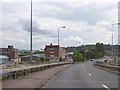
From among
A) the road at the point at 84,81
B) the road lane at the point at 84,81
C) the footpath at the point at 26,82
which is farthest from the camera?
the road lane at the point at 84,81

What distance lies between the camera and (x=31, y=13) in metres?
37.3

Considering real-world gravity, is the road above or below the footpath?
below

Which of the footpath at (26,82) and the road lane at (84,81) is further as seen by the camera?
the road lane at (84,81)

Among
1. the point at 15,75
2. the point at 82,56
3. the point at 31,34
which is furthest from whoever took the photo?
the point at 82,56

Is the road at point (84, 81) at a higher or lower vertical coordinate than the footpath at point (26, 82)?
lower

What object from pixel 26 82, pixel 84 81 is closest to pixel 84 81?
pixel 84 81

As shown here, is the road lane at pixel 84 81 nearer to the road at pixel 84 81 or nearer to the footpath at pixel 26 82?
the road at pixel 84 81

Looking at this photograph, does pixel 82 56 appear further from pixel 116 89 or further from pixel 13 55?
pixel 116 89

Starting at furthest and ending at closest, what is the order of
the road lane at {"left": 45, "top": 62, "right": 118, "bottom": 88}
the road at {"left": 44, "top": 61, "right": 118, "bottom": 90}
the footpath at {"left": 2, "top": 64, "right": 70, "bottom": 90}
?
the road lane at {"left": 45, "top": 62, "right": 118, "bottom": 88}, the road at {"left": 44, "top": 61, "right": 118, "bottom": 90}, the footpath at {"left": 2, "top": 64, "right": 70, "bottom": 90}

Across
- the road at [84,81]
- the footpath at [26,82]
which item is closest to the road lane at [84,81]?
the road at [84,81]

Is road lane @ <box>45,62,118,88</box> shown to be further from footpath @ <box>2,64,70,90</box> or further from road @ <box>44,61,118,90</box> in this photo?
footpath @ <box>2,64,70,90</box>

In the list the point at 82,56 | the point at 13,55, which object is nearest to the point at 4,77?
the point at 13,55

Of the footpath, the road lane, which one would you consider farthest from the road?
→ the footpath

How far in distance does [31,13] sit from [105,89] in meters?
20.9
